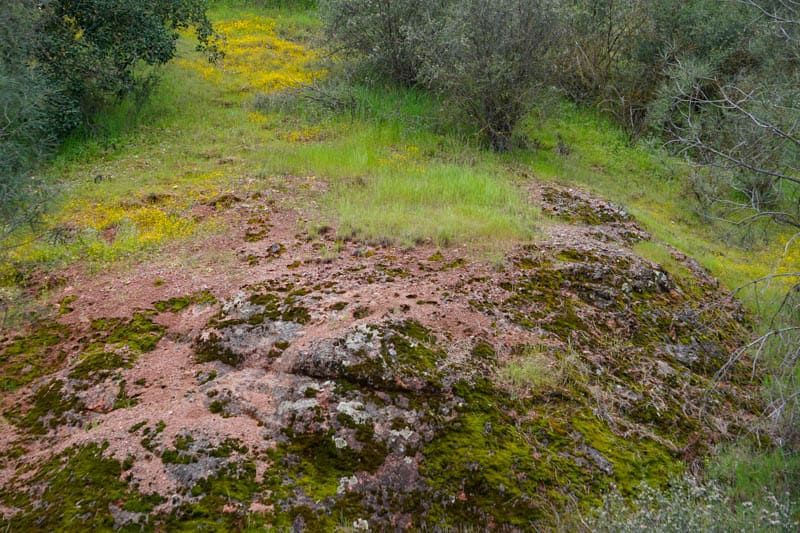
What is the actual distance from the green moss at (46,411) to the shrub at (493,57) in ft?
27.2

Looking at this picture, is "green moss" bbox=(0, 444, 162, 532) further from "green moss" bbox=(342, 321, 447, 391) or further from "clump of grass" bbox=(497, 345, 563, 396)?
"clump of grass" bbox=(497, 345, 563, 396)

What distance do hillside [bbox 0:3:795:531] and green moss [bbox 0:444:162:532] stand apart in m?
0.02

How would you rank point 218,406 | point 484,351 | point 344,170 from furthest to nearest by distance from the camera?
point 344,170
point 484,351
point 218,406

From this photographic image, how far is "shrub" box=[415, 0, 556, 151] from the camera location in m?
10.4

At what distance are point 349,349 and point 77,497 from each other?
217 centimetres

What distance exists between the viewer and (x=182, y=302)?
5945mm

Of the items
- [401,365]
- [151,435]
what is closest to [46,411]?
[151,435]

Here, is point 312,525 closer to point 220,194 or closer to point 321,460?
point 321,460

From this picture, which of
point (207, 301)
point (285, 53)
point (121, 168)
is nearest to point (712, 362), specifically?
point (207, 301)

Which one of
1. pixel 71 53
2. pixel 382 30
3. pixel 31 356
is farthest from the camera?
pixel 382 30

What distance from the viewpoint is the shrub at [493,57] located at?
410 inches

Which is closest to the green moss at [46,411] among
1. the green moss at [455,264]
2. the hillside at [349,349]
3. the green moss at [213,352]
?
the hillside at [349,349]

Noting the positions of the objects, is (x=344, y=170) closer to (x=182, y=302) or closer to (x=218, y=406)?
(x=182, y=302)

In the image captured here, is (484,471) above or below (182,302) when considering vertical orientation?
below
